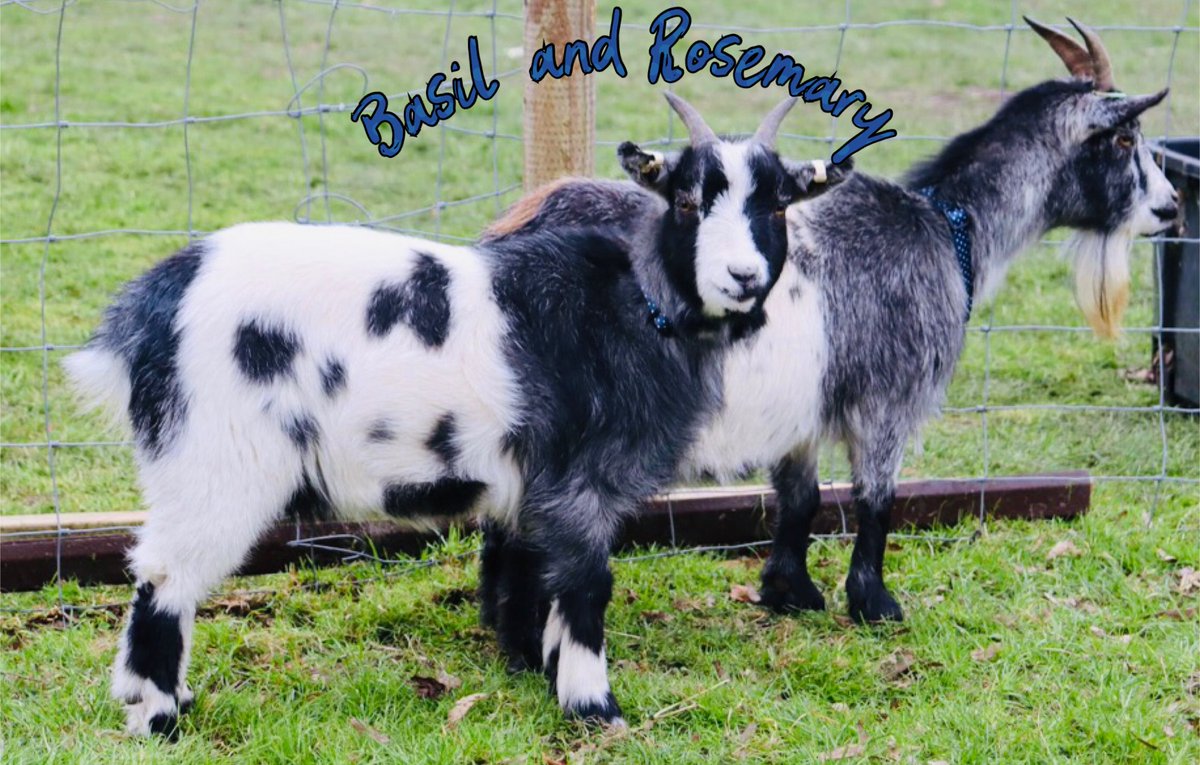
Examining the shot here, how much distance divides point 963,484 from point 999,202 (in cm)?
107

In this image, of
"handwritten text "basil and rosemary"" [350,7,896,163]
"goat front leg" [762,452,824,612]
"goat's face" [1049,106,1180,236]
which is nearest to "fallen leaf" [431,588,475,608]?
"goat front leg" [762,452,824,612]

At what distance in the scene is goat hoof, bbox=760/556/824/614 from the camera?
15.4ft

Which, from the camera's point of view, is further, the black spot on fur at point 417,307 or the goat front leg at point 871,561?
the goat front leg at point 871,561

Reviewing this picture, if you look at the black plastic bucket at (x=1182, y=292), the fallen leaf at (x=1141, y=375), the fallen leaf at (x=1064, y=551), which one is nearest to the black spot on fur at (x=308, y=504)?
the fallen leaf at (x=1064, y=551)

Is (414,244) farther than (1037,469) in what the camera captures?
No

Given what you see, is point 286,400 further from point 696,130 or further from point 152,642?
point 696,130

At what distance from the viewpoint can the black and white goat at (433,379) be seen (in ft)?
11.8

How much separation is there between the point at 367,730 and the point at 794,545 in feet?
5.05

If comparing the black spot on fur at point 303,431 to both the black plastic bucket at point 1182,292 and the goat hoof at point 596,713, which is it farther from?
the black plastic bucket at point 1182,292

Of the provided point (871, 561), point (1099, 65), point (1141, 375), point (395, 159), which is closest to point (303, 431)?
point (871, 561)

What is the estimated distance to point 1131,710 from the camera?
393cm

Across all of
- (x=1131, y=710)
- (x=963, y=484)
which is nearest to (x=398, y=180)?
(x=963, y=484)

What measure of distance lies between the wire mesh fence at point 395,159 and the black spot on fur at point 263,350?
937mm

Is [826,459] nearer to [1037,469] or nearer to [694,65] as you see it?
[1037,469]
